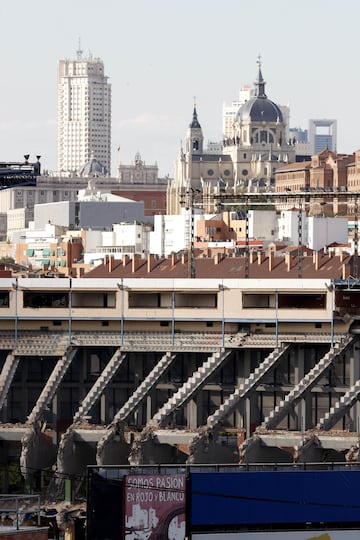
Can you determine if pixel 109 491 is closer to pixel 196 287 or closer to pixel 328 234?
pixel 196 287

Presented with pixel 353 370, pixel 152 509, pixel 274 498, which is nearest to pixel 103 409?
pixel 353 370

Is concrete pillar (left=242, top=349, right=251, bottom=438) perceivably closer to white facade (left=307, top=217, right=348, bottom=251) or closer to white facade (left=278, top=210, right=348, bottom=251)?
white facade (left=278, top=210, right=348, bottom=251)

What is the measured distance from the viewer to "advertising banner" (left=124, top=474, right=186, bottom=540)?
41.6 meters

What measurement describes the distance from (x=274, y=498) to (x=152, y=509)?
95.2 inches

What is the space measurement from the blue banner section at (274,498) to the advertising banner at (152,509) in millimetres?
356

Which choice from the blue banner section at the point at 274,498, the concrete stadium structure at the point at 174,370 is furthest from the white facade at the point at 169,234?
the blue banner section at the point at 274,498

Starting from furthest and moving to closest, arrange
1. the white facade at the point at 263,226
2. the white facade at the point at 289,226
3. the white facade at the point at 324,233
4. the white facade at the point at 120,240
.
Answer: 1. the white facade at the point at 263,226
2. the white facade at the point at 120,240
3. the white facade at the point at 289,226
4. the white facade at the point at 324,233

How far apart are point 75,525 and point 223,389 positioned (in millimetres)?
14508

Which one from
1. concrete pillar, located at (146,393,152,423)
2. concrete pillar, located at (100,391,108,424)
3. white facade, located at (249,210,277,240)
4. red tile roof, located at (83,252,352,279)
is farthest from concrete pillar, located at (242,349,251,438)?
white facade, located at (249,210,277,240)

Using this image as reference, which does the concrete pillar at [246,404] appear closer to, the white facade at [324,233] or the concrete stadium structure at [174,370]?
the concrete stadium structure at [174,370]

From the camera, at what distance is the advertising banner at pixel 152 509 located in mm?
41562

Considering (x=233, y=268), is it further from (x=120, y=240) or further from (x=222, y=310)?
(x=120, y=240)

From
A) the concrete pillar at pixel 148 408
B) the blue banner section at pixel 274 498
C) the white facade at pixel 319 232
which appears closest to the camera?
the blue banner section at pixel 274 498

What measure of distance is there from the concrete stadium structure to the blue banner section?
11.3 metres
